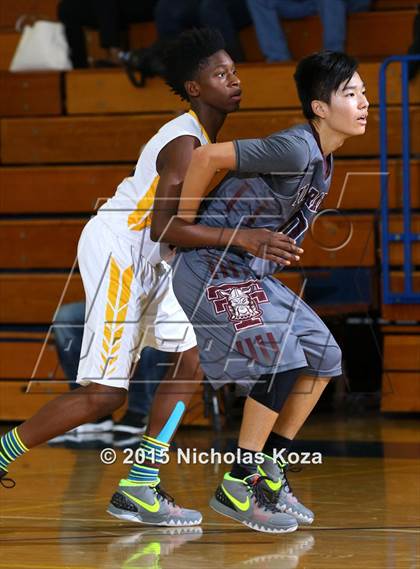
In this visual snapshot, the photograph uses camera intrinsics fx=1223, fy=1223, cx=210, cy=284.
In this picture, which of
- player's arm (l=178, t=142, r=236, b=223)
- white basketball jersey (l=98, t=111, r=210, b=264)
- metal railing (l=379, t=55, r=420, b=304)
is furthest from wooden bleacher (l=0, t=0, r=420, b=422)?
player's arm (l=178, t=142, r=236, b=223)

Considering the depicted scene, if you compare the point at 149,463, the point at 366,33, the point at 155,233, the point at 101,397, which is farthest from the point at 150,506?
the point at 366,33

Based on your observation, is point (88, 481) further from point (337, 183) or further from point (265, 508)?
point (337, 183)

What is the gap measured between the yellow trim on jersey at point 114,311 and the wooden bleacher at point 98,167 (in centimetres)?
265

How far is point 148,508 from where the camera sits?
3.87 metres

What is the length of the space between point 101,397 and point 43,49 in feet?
15.9

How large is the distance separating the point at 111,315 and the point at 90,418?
0.33 metres

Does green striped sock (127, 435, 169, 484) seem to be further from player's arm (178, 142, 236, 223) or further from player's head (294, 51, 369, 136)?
player's head (294, 51, 369, 136)

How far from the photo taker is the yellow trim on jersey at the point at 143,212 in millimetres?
3961

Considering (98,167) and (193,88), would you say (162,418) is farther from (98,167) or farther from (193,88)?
(98,167)

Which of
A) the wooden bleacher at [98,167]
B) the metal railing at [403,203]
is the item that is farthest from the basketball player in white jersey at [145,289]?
the metal railing at [403,203]

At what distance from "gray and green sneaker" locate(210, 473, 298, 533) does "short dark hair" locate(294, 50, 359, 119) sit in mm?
1149

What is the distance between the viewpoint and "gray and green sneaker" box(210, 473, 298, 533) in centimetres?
368

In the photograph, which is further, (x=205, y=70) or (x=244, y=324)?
(x=205, y=70)

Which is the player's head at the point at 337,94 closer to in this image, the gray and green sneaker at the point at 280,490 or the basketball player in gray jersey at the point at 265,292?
the basketball player in gray jersey at the point at 265,292
